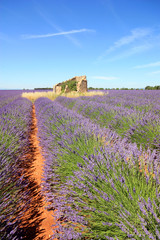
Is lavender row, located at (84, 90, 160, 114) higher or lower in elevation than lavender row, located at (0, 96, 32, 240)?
higher

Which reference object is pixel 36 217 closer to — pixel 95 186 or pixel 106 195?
pixel 95 186

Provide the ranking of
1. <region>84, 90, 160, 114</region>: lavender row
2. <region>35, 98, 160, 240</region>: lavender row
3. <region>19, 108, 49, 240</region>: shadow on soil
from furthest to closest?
<region>84, 90, 160, 114</region>: lavender row < <region>19, 108, 49, 240</region>: shadow on soil < <region>35, 98, 160, 240</region>: lavender row

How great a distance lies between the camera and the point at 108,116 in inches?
154

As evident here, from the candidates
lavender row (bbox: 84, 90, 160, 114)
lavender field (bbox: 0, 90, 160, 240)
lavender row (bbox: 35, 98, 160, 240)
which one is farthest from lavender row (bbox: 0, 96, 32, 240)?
lavender row (bbox: 84, 90, 160, 114)

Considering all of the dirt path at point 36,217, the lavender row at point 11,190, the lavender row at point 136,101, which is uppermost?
the lavender row at point 136,101

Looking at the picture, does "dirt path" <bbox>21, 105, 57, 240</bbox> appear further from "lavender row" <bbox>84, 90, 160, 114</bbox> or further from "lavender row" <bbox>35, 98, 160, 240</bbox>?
"lavender row" <bbox>84, 90, 160, 114</bbox>

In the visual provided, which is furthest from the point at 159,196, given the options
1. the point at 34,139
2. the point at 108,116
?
the point at 34,139

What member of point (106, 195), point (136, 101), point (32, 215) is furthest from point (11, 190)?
point (136, 101)

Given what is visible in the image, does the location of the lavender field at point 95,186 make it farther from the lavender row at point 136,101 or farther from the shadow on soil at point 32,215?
the lavender row at point 136,101

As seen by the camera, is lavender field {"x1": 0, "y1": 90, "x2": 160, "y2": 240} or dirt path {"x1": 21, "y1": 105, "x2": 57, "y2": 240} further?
dirt path {"x1": 21, "y1": 105, "x2": 57, "y2": 240}

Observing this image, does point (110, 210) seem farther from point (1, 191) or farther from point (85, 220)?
point (1, 191)

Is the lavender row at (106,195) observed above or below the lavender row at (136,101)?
below

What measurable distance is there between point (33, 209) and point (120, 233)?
1.11 metres

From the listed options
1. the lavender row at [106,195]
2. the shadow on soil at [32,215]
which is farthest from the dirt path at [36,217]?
the lavender row at [106,195]
